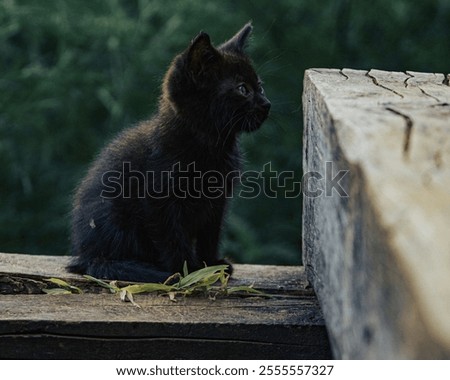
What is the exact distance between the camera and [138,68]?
3.96m

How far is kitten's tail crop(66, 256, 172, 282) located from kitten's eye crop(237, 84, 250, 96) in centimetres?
58

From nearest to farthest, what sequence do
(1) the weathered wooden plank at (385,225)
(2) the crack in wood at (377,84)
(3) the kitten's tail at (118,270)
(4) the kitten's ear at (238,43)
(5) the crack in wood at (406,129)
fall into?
1. (1) the weathered wooden plank at (385,225)
2. (5) the crack in wood at (406,129)
3. (2) the crack in wood at (377,84)
4. (3) the kitten's tail at (118,270)
5. (4) the kitten's ear at (238,43)

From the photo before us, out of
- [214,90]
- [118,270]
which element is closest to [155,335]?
[118,270]

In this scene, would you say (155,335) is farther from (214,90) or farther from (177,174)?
(214,90)

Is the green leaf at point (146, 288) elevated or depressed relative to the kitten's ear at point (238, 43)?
depressed

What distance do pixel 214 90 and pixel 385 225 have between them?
1.37 meters

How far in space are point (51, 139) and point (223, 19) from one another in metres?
1.05

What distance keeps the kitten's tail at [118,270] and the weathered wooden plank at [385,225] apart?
57 centimetres

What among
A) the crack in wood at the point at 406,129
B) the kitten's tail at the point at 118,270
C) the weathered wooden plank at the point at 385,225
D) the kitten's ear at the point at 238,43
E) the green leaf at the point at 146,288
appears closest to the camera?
the weathered wooden plank at the point at 385,225

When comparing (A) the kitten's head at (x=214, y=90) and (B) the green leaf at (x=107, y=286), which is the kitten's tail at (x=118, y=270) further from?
(A) the kitten's head at (x=214, y=90)

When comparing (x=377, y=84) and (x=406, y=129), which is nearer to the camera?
(x=406, y=129)

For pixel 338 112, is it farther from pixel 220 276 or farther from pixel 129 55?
pixel 129 55

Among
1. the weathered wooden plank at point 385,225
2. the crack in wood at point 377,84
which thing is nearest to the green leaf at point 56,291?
the weathered wooden plank at point 385,225

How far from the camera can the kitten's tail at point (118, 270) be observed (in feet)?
7.08
